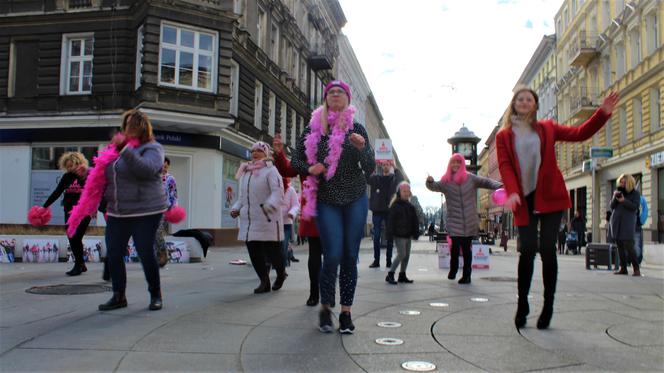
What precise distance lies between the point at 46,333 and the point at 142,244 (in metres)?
1.17

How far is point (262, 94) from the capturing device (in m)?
26.4

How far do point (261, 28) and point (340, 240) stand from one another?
933 inches

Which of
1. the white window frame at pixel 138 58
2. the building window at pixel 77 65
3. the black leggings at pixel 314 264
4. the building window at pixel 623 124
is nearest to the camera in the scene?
the black leggings at pixel 314 264

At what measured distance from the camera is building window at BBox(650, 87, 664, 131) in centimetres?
2652

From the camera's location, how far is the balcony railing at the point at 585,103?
3484cm

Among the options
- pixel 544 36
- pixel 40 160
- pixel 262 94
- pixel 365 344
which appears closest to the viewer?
pixel 365 344

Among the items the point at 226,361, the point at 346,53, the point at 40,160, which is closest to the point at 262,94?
the point at 40,160

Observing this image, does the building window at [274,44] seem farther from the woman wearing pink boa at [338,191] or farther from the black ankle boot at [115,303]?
the woman wearing pink boa at [338,191]

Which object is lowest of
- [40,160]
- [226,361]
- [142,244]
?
[226,361]

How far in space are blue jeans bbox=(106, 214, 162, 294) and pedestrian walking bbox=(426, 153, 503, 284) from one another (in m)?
3.97

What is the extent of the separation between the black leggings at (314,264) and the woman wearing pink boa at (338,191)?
3.40ft

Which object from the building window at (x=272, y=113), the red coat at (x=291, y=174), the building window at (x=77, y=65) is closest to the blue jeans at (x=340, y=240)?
the red coat at (x=291, y=174)

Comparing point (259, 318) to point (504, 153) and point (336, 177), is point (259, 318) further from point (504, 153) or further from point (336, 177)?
point (504, 153)

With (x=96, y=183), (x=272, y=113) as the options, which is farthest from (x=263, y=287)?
(x=272, y=113)
